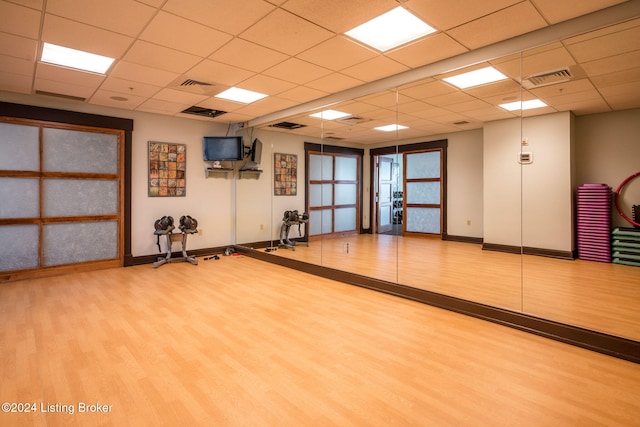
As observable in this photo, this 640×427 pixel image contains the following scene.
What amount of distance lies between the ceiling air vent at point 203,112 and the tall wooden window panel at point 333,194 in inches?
89.7

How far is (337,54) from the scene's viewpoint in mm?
3684

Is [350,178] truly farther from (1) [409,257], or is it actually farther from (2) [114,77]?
(2) [114,77]

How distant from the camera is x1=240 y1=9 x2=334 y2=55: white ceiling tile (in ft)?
9.68

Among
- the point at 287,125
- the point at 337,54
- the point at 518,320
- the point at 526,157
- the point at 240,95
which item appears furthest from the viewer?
the point at 287,125

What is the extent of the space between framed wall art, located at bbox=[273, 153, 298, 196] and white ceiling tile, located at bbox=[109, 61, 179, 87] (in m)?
3.26

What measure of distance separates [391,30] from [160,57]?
2.53 m

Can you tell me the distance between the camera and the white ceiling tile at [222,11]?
8.87 feet

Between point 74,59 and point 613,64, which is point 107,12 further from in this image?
point 613,64

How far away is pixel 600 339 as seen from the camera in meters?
2.70

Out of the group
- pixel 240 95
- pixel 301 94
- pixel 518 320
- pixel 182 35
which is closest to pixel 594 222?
pixel 518 320

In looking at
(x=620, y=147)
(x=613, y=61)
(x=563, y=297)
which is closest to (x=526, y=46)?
(x=613, y=61)

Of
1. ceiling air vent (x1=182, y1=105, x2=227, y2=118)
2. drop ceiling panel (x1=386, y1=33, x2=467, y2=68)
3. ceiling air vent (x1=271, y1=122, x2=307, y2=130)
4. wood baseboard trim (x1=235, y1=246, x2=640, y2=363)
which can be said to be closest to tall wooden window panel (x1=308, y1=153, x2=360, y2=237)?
ceiling air vent (x1=271, y1=122, x2=307, y2=130)

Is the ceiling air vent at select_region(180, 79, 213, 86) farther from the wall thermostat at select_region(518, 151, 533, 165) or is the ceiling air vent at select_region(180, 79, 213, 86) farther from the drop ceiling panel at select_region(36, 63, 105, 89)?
the wall thermostat at select_region(518, 151, 533, 165)

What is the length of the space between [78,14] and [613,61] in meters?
5.36
